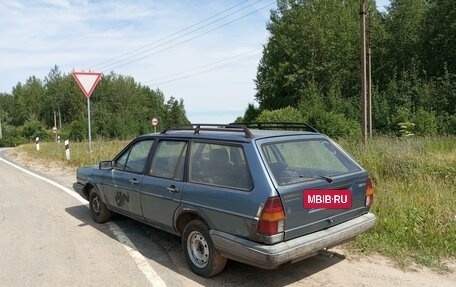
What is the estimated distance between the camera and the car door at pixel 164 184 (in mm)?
5250

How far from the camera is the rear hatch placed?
171 inches

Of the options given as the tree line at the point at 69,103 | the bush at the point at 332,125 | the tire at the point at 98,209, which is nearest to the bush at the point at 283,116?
the bush at the point at 332,125

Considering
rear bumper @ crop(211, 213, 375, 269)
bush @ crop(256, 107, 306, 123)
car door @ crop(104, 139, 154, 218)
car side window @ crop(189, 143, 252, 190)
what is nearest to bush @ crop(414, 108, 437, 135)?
bush @ crop(256, 107, 306, 123)

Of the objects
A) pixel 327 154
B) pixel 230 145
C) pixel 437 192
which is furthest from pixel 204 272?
pixel 437 192

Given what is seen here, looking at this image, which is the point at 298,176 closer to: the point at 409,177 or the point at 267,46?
the point at 409,177

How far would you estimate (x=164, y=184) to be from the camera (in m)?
5.40

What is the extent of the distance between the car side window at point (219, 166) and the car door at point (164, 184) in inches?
8.6

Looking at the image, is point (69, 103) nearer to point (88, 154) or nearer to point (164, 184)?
point (88, 154)

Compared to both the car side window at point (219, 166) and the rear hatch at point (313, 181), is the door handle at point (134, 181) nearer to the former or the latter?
the car side window at point (219, 166)

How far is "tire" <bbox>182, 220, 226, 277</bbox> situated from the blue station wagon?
1 cm

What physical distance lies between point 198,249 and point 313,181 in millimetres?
1558

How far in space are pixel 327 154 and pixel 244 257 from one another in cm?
176

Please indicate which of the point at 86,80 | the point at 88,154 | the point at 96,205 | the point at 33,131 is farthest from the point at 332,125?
the point at 33,131

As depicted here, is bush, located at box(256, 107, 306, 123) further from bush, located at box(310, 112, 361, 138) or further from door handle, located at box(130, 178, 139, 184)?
door handle, located at box(130, 178, 139, 184)
